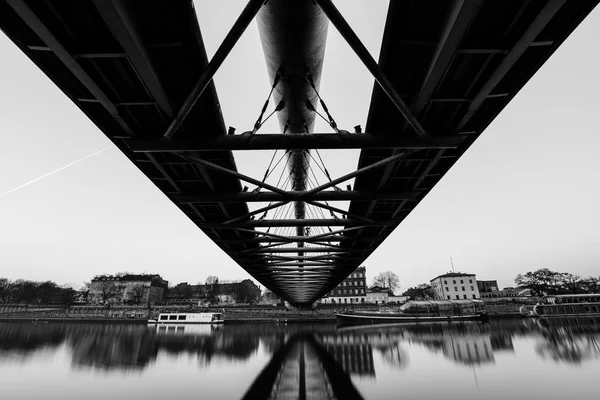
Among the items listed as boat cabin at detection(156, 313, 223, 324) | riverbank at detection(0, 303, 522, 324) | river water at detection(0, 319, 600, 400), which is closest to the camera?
river water at detection(0, 319, 600, 400)

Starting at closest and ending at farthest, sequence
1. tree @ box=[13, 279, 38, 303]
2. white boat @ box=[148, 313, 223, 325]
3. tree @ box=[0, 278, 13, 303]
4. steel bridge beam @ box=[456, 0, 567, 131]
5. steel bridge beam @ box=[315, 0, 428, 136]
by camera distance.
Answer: steel bridge beam @ box=[456, 0, 567, 131] → steel bridge beam @ box=[315, 0, 428, 136] → white boat @ box=[148, 313, 223, 325] → tree @ box=[0, 278, 13, 303] → tree @ box=[13, 279, 38, 303]

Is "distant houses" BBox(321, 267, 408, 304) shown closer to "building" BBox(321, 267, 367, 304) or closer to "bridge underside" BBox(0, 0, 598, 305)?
"building" BBox(321, 267, 367, 304)

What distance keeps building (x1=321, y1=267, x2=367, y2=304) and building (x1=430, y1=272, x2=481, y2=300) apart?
24898mm

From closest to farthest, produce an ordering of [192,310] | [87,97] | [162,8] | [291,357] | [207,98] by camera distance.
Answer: [162,8] → [87,97] → [207,98] → [291,357] → [192,310]

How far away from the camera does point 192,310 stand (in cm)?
8062

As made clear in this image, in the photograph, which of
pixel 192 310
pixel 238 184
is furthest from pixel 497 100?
pixel 192 310

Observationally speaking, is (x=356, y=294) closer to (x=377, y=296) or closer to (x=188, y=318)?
(x=377, y=296)

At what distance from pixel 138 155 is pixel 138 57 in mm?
3039

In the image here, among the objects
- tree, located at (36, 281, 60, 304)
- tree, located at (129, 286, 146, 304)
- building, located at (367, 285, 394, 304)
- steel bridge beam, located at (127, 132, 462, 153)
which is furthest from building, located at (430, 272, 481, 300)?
tree, located at (36, 281, 60, 304)

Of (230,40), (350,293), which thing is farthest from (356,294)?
(230,40)

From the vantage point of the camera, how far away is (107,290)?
108000mm

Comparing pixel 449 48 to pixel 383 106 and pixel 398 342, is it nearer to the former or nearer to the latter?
pixel 383 106

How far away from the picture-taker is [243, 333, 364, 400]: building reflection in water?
13102 millimetres

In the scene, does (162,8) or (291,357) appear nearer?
(162,8)
